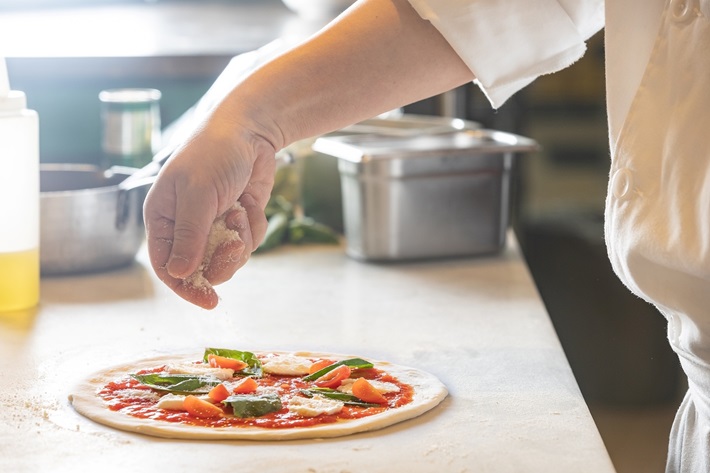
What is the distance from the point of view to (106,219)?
Result: 5.85 ft

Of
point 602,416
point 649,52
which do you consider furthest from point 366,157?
point 602,416

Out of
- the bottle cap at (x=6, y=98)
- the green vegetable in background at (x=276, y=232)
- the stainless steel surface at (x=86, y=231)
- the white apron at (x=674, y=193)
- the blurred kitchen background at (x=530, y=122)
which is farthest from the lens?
the blurred kitchen background at (x=530, y=122)

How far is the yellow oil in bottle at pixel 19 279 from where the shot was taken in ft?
5.19

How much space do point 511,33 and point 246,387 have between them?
546 mm

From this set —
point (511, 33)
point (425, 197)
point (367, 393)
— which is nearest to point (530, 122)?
point (425, 197)

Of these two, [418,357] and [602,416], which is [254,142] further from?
[602,416]

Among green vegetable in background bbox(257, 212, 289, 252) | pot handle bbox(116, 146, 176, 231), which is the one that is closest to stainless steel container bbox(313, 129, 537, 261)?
green vegetable in background bbox(257, 212, 289, 252)

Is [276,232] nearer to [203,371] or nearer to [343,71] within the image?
[203,371]

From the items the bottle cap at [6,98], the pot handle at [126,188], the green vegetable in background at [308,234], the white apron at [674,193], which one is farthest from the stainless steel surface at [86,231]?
the white apron at [674,193]

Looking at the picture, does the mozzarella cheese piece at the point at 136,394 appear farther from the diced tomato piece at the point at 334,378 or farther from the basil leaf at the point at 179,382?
the diced tomato piece at the point at 334,378

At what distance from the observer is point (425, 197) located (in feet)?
6.34

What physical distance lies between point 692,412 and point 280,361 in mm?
522

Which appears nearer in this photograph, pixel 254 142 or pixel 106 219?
pixel 254 142

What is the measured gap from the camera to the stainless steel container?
1909 mm
